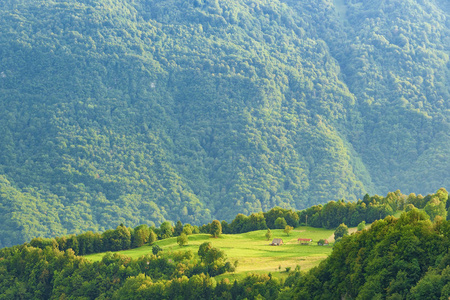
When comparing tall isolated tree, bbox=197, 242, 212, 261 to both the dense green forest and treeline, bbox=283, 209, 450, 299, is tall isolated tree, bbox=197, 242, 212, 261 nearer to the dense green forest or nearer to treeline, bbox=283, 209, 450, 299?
the dense green forest

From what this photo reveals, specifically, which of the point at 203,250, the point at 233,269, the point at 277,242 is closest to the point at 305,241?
the point at 277,242

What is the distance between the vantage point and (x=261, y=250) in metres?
112

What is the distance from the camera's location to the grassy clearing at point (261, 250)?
99.0 metres

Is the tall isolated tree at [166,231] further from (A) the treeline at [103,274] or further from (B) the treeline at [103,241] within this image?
(A) the treeline at [103,274]

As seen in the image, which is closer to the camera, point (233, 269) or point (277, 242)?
point (233, 269)

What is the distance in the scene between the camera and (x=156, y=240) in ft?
423

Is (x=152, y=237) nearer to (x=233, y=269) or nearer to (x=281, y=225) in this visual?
(x=281, y=225)

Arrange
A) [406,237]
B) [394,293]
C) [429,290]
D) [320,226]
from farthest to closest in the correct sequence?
[320,226] → [406,237] → [394,293] → [429,290]

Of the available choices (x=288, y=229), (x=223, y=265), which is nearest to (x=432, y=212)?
(x=288, y=229)

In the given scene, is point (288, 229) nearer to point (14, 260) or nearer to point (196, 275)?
point (196, 275)

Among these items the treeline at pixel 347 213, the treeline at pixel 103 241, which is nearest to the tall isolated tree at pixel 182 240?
the treeline at pixel 103 241

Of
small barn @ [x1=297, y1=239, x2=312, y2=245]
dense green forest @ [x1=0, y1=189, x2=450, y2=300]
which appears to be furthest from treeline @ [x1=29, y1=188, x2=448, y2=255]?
small barn @ [x1=297, y1=239, x2=312, y2=245]

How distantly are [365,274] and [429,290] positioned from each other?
1002cm

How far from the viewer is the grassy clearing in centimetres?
9900
